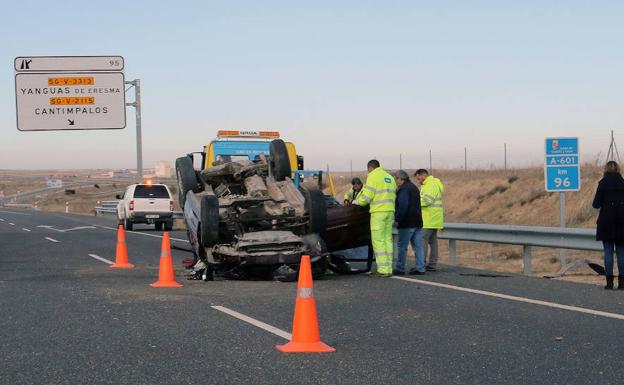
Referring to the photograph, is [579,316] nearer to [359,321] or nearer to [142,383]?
[359,321]

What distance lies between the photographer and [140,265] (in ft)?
51.2

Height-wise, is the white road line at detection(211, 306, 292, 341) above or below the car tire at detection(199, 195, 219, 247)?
below

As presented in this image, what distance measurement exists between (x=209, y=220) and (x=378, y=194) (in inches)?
105

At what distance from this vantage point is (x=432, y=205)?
1439 centimetres

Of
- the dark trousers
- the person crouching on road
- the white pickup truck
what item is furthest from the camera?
the white pickup truck

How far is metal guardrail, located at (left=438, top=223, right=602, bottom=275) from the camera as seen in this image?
1298 centimetres

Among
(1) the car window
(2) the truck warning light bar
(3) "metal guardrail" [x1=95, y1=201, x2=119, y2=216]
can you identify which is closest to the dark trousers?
(2) the truck warning light bar

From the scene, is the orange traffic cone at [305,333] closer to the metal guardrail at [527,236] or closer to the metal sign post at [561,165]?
the metal guardrail at [527,236]

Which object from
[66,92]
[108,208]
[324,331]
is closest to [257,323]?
[324,331]

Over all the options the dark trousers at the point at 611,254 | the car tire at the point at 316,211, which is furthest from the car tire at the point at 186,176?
the dark trousers at the point at 611,254

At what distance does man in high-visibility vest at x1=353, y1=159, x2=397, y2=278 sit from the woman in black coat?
3031 mm

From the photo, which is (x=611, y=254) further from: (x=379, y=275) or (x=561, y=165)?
(x=561, y=165)

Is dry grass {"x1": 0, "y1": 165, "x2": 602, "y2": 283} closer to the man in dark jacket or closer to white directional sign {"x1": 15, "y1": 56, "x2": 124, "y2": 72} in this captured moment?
the man in dark jacket

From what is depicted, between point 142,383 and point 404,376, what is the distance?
185 centimetres
